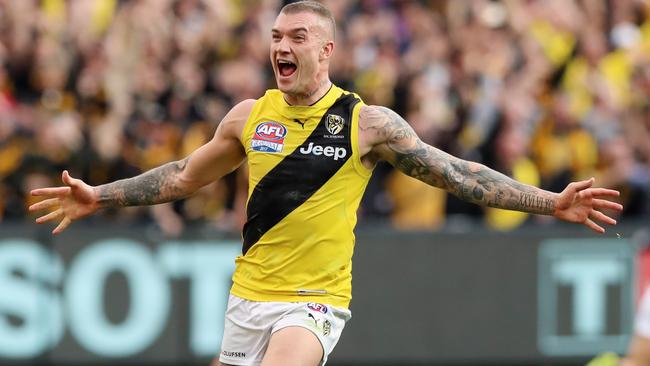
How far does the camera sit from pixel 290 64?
7.85 metres

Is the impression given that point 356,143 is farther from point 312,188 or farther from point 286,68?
point 286,68

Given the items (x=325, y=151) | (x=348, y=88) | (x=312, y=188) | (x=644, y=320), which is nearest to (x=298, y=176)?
(x=312, y=188)

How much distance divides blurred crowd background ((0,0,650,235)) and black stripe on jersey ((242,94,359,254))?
656cm

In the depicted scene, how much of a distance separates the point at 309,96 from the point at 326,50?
0.94 ft

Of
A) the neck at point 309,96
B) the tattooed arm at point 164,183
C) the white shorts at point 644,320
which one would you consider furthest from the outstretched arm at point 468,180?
the white shorts at point 644,320

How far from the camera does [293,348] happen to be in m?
7.41

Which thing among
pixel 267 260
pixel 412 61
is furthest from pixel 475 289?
pixel 267 260

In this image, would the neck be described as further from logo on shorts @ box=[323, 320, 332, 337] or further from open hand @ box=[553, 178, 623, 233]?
open hand @ box=[553, 178, 623, 233]

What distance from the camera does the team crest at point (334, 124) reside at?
781 centimetres

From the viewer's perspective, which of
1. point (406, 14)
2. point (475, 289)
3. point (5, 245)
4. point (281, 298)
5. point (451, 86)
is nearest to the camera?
point (281, 298)

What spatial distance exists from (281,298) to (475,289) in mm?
7613

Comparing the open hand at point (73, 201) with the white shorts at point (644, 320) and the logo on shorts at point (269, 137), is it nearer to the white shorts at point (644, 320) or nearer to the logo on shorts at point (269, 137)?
the logo on shorts at point (269, 137)

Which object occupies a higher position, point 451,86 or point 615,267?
point 451,86

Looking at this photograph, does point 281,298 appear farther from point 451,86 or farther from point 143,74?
point 451,86
